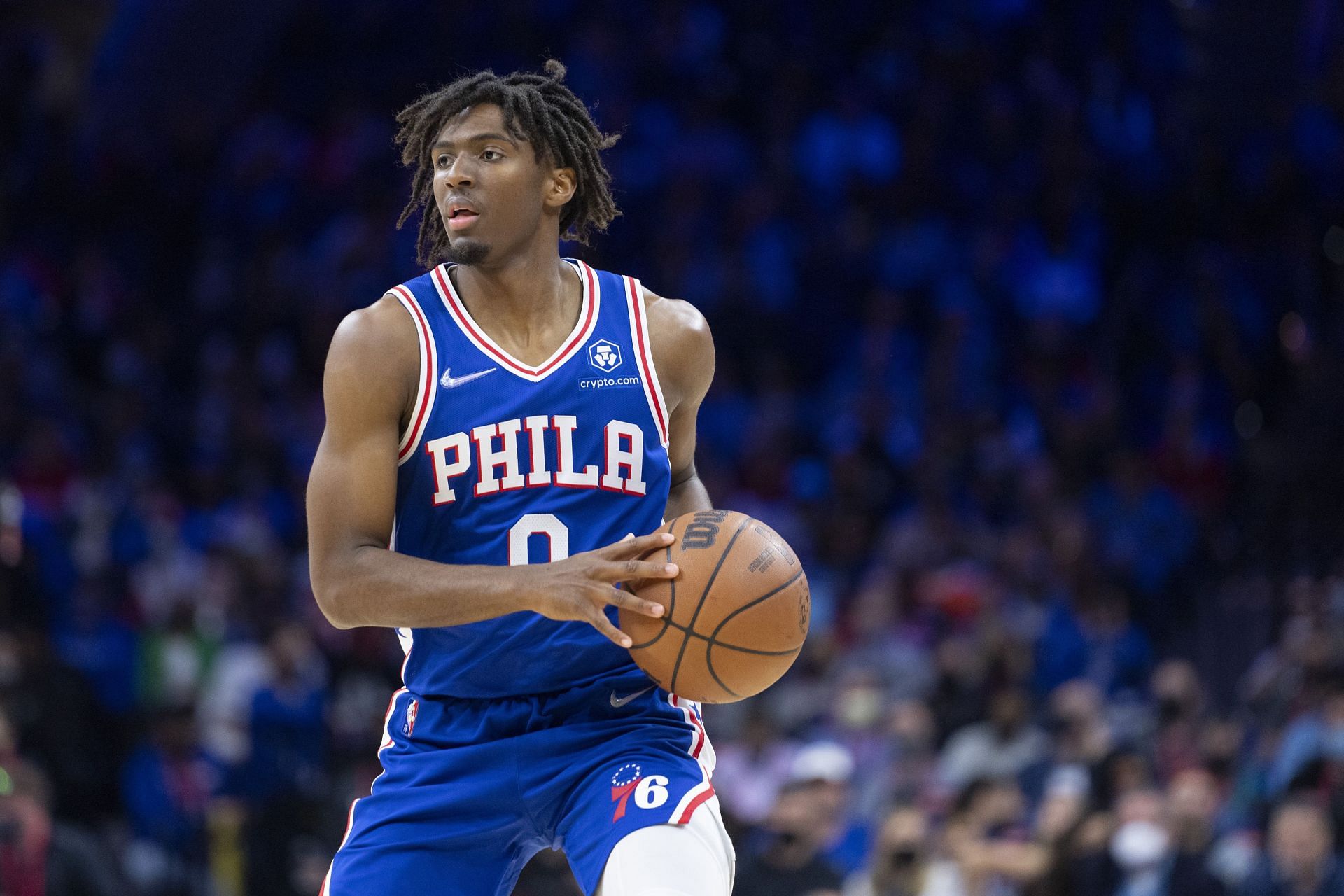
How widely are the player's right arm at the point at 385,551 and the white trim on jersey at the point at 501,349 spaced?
14cm

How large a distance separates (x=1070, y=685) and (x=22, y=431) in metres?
7.07

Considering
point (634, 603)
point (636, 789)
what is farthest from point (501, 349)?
point (636, 789)

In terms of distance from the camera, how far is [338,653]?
10680mm

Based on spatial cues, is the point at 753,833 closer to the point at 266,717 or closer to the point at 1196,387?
the point at 266,717

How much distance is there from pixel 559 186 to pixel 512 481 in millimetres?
811

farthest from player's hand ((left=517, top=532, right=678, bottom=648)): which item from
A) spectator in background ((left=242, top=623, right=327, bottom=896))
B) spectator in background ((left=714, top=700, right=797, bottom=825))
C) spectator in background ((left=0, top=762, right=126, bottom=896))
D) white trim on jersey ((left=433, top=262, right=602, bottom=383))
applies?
spectator in background ((left=242, top=623, right=327, bottom=896))

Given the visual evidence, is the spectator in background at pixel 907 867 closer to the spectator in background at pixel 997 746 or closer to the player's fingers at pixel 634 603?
the spectator in background at pixel 997 746

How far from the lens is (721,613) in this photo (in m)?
3.60

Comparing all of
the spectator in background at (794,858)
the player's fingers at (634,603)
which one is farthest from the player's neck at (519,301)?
the spectator in background at (794,858)

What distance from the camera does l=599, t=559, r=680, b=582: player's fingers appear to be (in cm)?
353

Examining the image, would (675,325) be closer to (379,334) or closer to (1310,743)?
(379,334)

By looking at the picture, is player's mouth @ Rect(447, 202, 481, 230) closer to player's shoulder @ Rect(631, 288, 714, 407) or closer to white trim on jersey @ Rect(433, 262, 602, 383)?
white trim on jersey @ Rect(433, 262, 602, 383)

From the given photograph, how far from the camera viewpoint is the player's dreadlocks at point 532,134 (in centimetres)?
416

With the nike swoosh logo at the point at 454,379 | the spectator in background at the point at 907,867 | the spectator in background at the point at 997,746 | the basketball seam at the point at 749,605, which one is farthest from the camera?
the spectator in background at the point at 997,746
